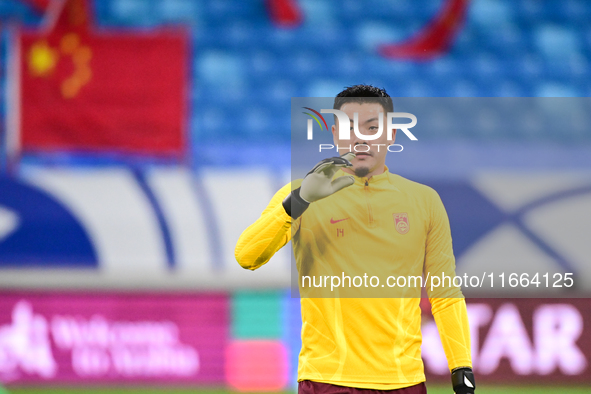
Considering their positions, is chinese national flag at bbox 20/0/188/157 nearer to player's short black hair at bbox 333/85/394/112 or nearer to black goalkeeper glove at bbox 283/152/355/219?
player's short black hair at bbox 333/85/394/112

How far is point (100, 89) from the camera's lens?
6207mm

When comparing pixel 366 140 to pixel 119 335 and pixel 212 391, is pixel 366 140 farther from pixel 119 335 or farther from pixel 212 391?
pixel 119 335

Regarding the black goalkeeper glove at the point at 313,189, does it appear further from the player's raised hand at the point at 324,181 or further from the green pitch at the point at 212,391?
the green pitch at the point at 212,391

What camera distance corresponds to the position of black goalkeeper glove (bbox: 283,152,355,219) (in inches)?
79.0

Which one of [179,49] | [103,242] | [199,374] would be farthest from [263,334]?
[179,49]

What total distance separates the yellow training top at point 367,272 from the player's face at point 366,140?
9cm

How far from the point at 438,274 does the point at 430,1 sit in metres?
5.31

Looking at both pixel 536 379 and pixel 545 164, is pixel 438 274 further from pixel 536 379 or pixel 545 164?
pixel 545 164

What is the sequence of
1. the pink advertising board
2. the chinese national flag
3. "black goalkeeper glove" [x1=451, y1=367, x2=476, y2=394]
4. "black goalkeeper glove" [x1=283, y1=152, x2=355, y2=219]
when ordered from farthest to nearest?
the chinese national flag
the pink advertising board
"black goalkeeper glove" [x1=451, y1=367, x2=476, y2=394]
"black goalkeeper glove" [x1=283, y1=152, x2=355, y2=219]

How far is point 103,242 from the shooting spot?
574cm

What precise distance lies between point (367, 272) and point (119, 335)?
3.74 metres

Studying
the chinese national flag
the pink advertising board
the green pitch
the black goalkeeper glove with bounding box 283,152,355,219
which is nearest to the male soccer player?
the black goalkeeper glove with bounding box 283,152,355,219

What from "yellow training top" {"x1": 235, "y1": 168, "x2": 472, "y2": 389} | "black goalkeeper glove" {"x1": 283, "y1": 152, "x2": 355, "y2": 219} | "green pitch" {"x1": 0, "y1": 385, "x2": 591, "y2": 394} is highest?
"black goalkeeper glove" {"x1": 283, "y1": 152, "x2": 355, "y2": 219}

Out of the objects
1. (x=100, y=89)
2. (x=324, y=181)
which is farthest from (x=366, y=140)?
(x=100, y=89)
